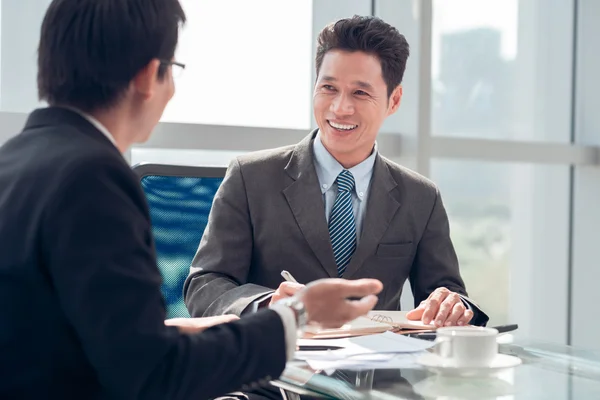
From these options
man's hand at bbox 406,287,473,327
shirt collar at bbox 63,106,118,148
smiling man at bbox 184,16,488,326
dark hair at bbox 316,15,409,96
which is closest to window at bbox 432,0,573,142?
dark hair at bbox 316,15,409,96

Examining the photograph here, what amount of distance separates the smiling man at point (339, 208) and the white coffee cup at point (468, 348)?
1.79ft

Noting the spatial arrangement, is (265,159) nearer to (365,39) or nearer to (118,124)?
(365,39)

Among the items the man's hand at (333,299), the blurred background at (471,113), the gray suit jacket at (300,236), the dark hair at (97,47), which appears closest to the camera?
the dark hair at (97,47)

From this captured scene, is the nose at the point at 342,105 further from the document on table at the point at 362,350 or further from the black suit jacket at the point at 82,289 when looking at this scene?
the black suit jacket at the point at 82,289

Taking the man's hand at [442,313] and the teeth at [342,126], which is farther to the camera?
the teeth at [342,126]

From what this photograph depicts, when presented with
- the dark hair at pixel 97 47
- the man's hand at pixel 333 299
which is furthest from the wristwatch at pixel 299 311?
Result: the dark hair at pixel 97 47

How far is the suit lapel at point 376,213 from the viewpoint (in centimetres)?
213

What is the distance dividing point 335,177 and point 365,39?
0.41 meters

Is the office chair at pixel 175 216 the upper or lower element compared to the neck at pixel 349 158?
lower

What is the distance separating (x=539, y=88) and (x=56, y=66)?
341 cm

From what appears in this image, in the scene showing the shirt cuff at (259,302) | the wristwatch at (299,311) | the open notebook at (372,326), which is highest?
the wristwatch at (299,311)

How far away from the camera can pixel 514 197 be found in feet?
13.5

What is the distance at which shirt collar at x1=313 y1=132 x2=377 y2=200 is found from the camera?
2.24 meters

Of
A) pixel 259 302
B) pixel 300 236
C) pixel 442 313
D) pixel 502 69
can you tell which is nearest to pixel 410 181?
pixel 300 236
